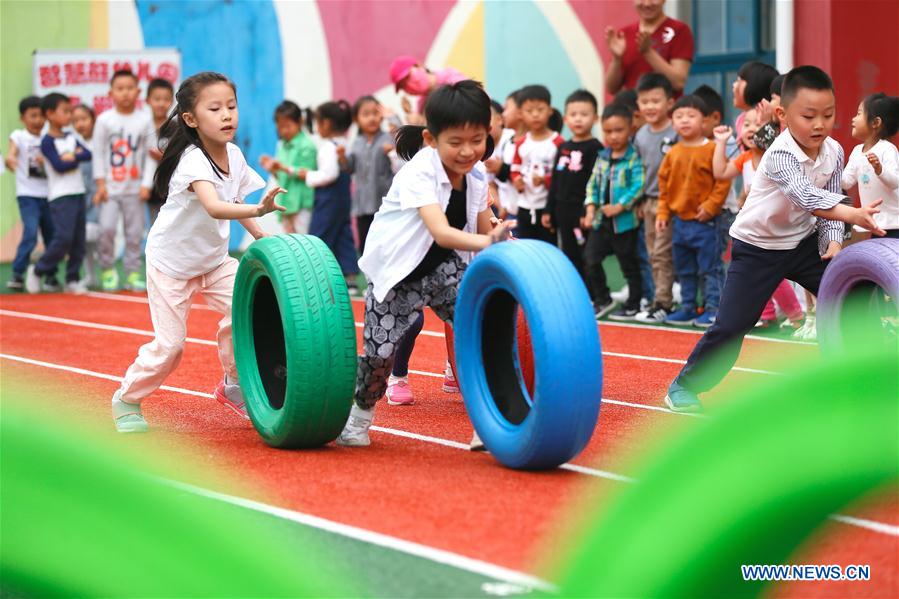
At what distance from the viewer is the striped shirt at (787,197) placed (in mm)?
6113

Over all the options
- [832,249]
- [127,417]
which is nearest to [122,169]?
[127,417]

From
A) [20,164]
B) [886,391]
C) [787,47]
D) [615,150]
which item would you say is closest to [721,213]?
[615,150]

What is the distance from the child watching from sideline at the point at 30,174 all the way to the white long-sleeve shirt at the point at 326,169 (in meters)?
2.92

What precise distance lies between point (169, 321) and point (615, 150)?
5.57 m

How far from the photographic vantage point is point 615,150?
1076cm

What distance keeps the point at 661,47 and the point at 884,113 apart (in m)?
4.62

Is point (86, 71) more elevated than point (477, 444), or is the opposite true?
point (86, 71)

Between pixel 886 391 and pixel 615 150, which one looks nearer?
pixel 886 391

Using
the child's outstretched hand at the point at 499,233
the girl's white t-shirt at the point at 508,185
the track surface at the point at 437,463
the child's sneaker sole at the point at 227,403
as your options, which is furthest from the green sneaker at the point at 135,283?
the child's outstretched hand at the point at 499,233

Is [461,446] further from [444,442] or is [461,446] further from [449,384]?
[449,384]

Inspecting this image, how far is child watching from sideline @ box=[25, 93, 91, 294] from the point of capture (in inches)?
518

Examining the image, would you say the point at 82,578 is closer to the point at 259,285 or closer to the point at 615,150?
the point at 259,285

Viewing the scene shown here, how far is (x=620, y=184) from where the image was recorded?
34.8 feet

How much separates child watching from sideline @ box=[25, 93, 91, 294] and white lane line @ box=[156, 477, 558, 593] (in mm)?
8939
